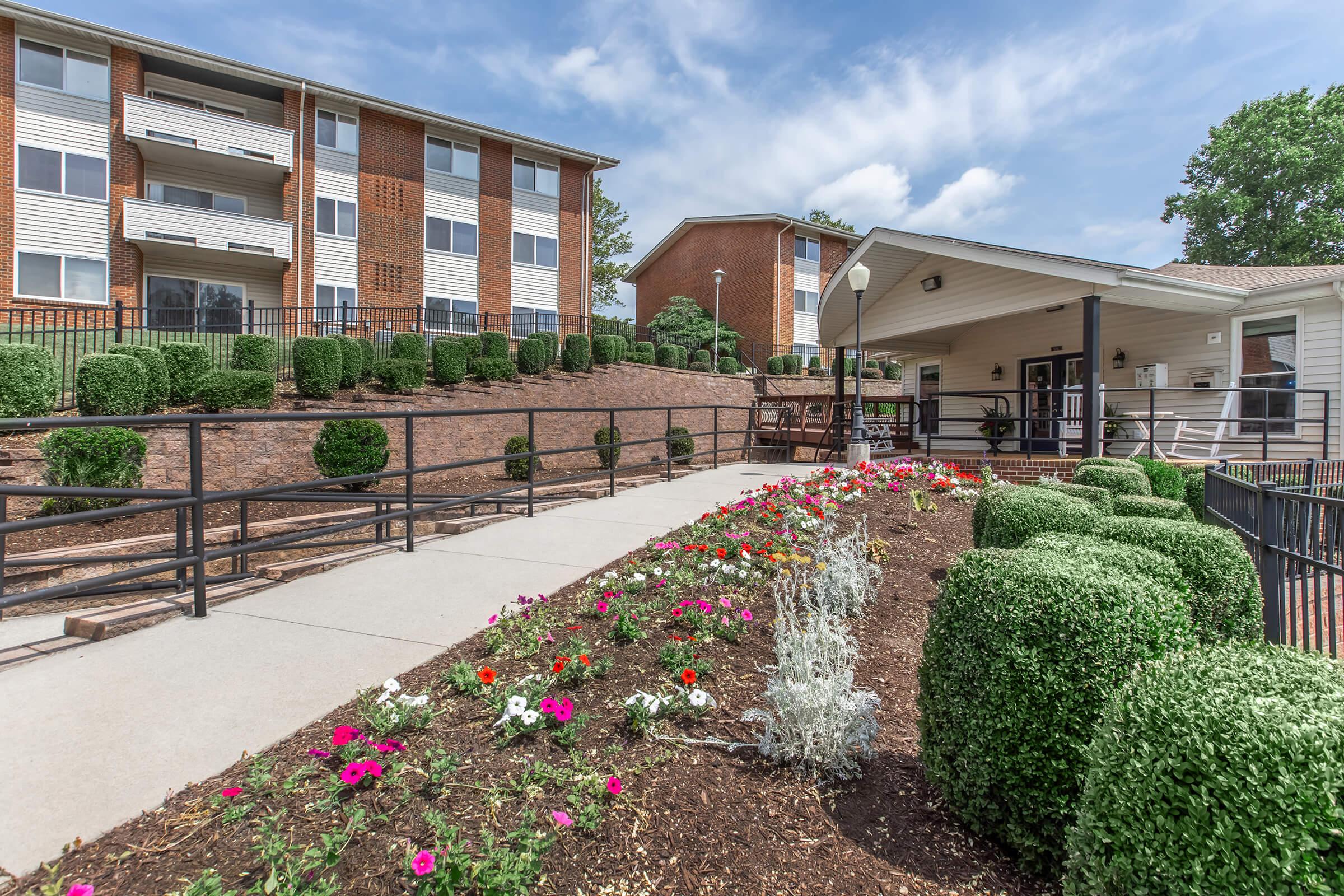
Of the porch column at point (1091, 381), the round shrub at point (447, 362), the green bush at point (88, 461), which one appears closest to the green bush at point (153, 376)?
the green bush at point (88, 461)

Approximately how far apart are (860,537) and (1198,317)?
10.5m

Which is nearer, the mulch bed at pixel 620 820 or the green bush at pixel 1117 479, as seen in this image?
the mulch bed at pixel 620 820

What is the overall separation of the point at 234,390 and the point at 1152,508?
13019 mm

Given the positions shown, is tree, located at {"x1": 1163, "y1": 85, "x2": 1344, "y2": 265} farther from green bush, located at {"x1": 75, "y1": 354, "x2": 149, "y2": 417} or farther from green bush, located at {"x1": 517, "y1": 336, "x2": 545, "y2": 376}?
green bush, located at {"x1": 75, "y1": 354, "x2": 149, "y2": 417}

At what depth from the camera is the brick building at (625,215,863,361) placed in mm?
30156

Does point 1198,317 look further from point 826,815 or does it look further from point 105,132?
point 105,132

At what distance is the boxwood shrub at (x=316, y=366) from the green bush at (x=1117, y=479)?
42.2ft

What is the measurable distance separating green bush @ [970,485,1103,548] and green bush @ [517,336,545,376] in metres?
14.5

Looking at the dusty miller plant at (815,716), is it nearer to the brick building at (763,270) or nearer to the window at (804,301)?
the brick building at (763,270)

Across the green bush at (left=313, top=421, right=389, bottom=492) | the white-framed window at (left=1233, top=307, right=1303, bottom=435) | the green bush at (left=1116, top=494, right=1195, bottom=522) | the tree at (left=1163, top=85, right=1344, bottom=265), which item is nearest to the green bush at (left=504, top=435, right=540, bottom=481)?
the green bush at (left=313, top=421, right=389, bottom=492)

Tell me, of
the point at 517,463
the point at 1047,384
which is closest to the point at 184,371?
the point at 517,463

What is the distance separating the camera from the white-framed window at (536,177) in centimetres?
2445

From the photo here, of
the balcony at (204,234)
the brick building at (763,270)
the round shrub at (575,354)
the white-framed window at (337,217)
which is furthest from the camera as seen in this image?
the brick building at (763,270)

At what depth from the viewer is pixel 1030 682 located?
2.00 meters
